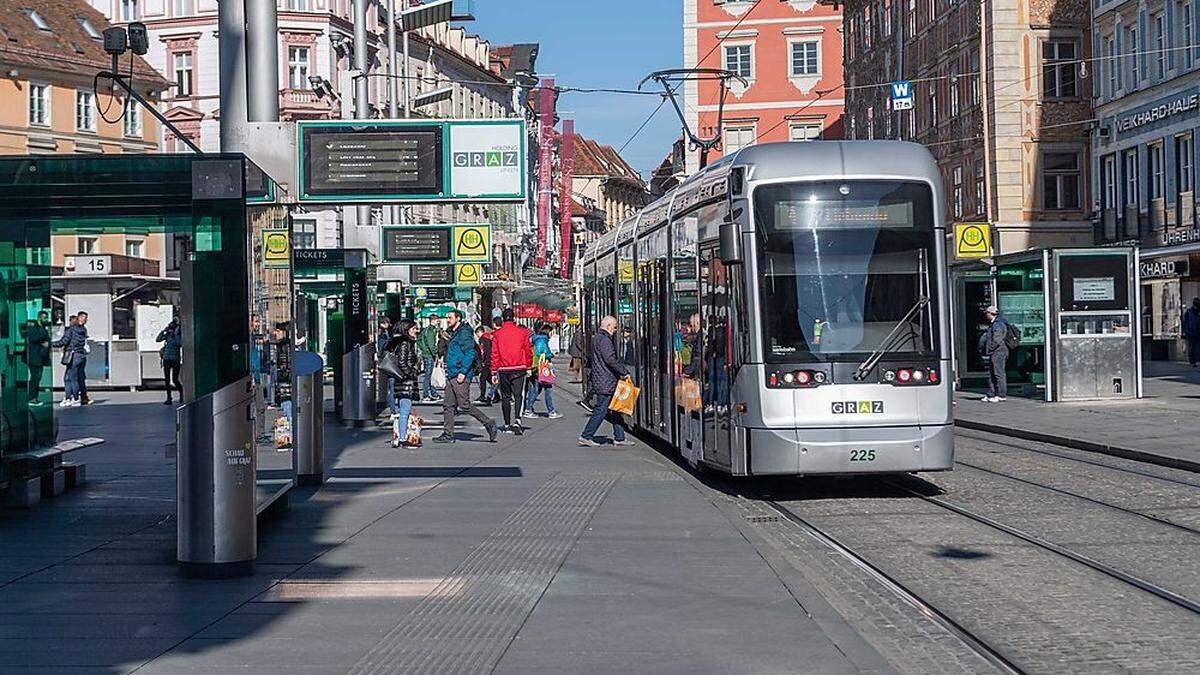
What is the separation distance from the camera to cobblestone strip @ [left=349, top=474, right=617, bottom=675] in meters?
8.09

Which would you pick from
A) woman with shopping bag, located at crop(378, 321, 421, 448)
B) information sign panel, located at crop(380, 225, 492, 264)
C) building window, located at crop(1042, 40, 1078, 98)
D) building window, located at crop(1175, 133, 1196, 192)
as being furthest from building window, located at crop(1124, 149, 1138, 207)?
woman with shopping bag, located at crop(378, 321, 421, 448)

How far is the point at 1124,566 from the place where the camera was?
1115cm

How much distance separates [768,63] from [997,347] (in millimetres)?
56523

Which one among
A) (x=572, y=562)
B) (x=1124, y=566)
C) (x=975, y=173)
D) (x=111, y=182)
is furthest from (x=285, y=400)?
(x=975, y=173)

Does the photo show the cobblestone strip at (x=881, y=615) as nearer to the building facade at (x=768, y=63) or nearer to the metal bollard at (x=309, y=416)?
the metal bollard at (x=309, y=416)

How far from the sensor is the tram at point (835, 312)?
1548 cm

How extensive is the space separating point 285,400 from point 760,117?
72987 millimetres

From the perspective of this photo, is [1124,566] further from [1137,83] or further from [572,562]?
[1137,83]

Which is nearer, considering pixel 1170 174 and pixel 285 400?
pixel 285 400

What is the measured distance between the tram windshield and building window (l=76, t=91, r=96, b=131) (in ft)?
177

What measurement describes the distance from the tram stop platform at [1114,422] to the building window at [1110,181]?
58.1ft

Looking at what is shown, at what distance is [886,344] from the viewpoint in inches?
614

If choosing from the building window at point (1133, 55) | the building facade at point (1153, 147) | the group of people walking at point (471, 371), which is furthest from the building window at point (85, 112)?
the building window at point (1133, 55)

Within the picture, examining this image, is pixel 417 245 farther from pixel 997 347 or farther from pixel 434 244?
pixel 997 347
